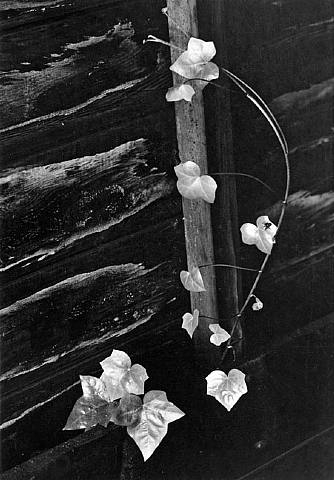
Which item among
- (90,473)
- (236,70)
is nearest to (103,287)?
(90,473)

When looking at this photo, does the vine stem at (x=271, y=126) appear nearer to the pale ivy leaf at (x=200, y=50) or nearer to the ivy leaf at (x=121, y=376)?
the pale ivy leaf at (x=200, y=50)

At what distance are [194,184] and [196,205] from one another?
6 centimetres

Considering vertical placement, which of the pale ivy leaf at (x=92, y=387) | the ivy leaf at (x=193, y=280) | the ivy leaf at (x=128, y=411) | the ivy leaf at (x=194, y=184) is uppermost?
the ivy leaf at (x=194, y=184)

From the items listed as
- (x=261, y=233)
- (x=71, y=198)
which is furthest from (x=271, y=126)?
(x=71, y=198)

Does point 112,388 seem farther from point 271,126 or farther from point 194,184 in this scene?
point 271,126

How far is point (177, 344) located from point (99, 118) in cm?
49

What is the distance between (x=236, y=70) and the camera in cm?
150

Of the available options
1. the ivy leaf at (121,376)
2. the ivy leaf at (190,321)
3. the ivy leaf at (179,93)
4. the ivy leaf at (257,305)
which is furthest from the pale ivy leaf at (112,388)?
the ivy leaf at (179,93)

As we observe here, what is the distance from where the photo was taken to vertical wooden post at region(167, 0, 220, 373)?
1.39m

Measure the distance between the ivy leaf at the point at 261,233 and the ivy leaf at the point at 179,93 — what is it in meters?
0.29

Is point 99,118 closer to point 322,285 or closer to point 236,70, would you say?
point 236,70

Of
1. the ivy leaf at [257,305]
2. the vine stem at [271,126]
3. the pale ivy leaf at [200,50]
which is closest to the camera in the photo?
the pale ivy leaf at [200,50]

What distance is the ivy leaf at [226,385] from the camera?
157 centimetres

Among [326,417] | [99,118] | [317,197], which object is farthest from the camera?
[326,417]
